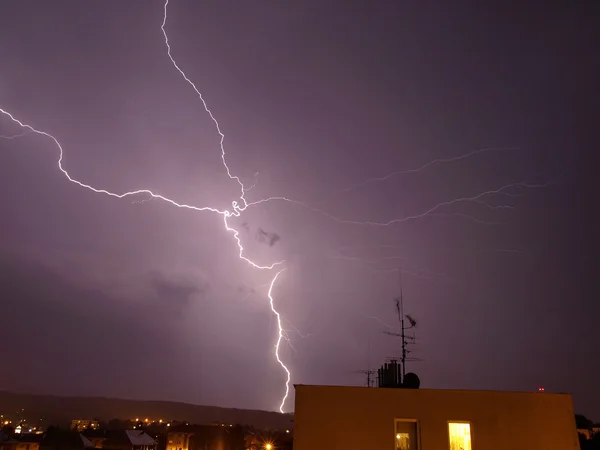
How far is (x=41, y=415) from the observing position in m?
73.2

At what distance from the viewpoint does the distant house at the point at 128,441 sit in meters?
32.3

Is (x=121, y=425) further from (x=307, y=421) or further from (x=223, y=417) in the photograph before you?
(x=307, y=421)

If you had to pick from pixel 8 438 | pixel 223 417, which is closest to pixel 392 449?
pixel 8 438

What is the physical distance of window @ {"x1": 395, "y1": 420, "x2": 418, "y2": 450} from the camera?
7344mm

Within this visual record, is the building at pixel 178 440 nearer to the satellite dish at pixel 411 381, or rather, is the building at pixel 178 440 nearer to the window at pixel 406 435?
the satellite dish at pixel 411 381

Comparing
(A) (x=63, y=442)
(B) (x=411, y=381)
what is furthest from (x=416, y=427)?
(A) (x=63, y=442)

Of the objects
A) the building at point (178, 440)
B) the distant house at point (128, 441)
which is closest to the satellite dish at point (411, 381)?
the distant house at point (128, 441)

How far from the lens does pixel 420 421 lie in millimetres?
7375

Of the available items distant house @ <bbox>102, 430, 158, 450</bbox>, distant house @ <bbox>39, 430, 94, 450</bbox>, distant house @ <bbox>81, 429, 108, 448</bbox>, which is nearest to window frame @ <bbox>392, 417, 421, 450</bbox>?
distant house @ <bbox>102, 430, 158, 450</bbox>

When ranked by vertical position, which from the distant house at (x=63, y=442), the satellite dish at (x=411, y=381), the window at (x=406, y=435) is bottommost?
the distant house at (x=63, y=442)

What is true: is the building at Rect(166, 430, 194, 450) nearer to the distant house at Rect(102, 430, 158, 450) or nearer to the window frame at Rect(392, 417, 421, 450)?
the distant house at Rect(102, 430, 158, 450)

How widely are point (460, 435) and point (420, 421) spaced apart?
0.80 m

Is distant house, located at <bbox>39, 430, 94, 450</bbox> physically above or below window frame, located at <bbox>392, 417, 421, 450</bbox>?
below

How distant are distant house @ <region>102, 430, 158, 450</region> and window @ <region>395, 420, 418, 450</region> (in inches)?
1188
